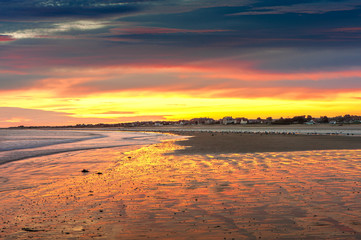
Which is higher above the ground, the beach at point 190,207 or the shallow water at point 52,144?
the beach at point 190,207

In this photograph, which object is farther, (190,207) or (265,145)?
(265,145)

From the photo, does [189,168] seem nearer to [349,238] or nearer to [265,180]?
[265,180]

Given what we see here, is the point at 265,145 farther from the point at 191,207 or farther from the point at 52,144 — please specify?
the point at 52,144

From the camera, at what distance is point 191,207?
9.56m

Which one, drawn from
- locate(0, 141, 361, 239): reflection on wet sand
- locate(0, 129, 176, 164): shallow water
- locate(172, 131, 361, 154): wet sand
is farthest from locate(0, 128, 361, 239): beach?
locate(0, 129, 176, 164): shallow water

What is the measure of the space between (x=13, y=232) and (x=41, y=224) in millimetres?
718

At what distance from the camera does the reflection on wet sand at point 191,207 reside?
7391mm

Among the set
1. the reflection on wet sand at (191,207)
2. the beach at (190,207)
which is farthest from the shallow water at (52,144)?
the beach at (190,207)

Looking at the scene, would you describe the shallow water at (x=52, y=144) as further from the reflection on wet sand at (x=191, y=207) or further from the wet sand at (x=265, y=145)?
the reflection on wet sand at (x=191, y=207)

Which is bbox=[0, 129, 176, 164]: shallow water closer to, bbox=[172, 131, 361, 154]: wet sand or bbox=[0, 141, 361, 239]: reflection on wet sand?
bbox=[172, 131, 361, 154]: wet sand

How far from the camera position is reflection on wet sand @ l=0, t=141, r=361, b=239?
24.2ft

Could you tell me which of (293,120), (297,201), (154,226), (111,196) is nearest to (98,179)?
(111,196)

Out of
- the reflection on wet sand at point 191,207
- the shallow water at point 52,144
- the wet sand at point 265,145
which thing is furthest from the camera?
the shallow water at point 52,144

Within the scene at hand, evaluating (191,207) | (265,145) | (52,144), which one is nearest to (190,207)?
(191,207)
